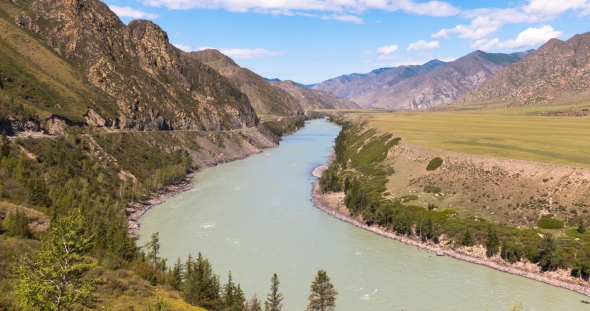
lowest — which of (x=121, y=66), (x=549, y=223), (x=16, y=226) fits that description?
(x=549, y=223)

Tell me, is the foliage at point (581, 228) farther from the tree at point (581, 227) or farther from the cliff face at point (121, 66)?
the cliff face at point (121, 66)

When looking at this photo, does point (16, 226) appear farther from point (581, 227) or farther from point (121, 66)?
point (121, 66)

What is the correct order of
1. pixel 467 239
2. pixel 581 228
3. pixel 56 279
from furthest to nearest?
pixel 467 239, pixel 581 228, pixel 56 279

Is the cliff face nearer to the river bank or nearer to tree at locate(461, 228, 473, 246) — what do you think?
the river bank

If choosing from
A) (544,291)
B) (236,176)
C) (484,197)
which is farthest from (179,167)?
(544,291)

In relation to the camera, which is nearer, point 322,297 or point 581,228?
point 322,297

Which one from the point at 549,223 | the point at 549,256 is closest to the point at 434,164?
the point at 549,223
